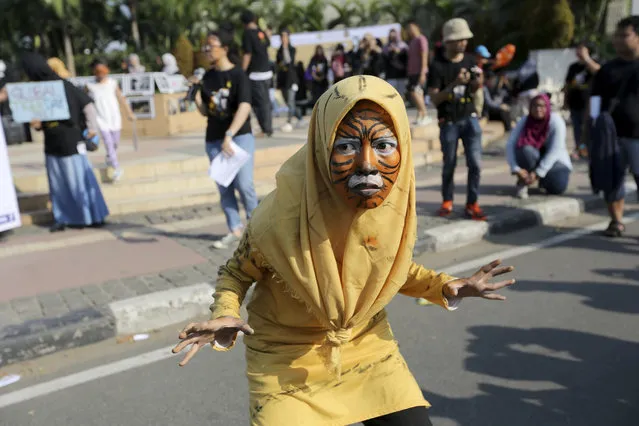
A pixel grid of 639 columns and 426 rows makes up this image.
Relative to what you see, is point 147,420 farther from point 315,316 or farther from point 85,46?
point 85,46

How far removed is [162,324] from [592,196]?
5.88 m

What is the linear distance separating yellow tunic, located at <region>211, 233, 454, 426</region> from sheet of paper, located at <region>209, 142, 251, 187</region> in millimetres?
3363

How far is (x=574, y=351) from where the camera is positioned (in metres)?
3.72

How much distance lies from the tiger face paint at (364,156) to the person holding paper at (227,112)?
3691 mm

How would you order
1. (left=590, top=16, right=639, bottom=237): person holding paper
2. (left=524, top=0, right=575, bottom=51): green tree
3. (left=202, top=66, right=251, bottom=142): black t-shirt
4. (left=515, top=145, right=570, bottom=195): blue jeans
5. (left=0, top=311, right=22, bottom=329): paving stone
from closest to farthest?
(left=0, top=311, right=22, bottom=329): paving stone → (left=590, top=16, right=639, bottom=237): person holding paper → (left=202, top=66, right=251, bottom=142): black t-shirt → (left=515, top=145, right=570, bottom=195): blue jeans → (left=524, top=0, right=575, bottom=51): green tree

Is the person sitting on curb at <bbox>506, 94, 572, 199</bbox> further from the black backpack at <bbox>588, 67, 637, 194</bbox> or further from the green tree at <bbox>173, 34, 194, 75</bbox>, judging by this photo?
the green tree at <bbox>173, 34, 194, 75</bbox>

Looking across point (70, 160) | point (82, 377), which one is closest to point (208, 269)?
point (82, 377)

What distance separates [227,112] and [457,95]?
7.72 feet

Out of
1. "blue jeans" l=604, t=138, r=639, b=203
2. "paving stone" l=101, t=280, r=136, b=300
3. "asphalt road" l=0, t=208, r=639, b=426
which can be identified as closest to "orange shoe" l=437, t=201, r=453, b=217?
"blue jeans" l=604, t=138, r=639, b=203

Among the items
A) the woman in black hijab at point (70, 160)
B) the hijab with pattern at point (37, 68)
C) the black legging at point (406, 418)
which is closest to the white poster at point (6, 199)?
the woman in black hijab at point (70, 160)

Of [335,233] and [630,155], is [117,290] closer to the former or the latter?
[335,233]

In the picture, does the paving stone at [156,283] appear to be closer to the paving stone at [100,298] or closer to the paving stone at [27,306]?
the paving stone at [100,298]

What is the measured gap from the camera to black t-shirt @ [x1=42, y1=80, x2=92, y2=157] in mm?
6371

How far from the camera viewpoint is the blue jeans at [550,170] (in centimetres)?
750
